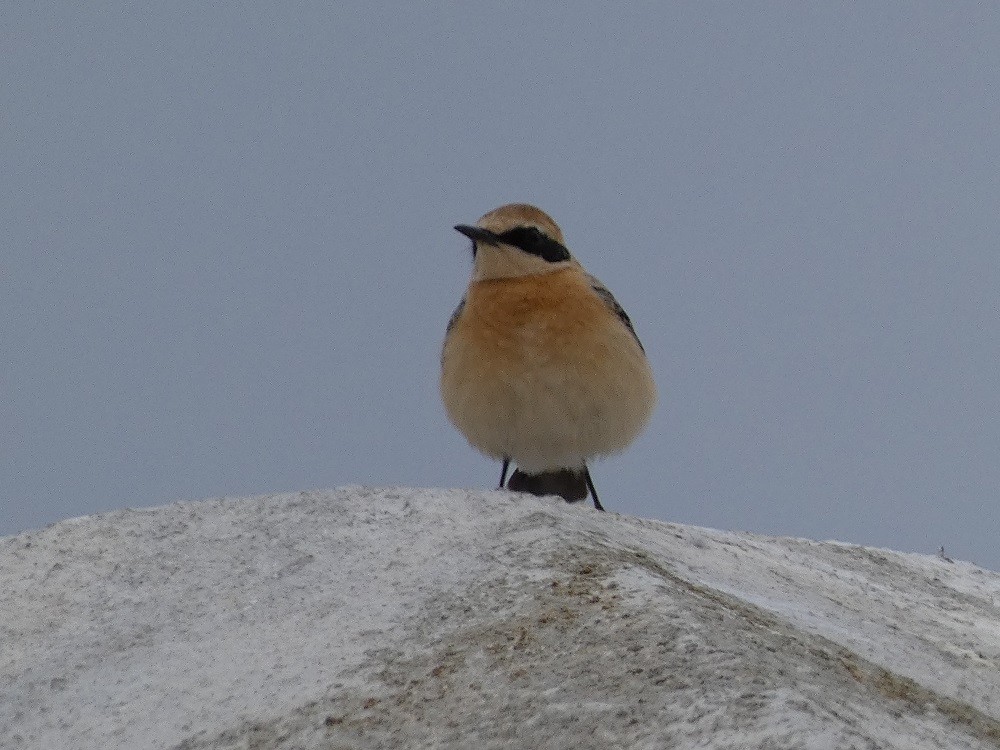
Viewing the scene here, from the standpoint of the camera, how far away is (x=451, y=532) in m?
4.61

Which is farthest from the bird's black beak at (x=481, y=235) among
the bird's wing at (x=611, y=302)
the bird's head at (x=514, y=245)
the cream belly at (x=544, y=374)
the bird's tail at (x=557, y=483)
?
the bird's tail at (x=557, y=483)

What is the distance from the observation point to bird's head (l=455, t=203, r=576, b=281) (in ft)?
26.6

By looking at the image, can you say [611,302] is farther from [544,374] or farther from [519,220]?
[544,374]

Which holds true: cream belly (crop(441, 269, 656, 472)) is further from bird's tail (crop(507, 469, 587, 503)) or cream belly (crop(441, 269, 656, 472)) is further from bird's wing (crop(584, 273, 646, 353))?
A: bird's tail (crop(507, 469, 587, 503))

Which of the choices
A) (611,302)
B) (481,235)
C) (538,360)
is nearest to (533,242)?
(481,235)

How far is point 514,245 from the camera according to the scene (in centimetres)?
816

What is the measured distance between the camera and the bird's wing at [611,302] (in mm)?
8195

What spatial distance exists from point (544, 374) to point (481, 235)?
3.76 ft

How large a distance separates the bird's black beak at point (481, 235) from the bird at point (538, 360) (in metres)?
0.01

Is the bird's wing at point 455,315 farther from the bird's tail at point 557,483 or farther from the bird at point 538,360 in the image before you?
the bird's tail at point 557,483

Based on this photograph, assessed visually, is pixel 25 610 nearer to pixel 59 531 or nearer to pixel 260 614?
pixel 59 531

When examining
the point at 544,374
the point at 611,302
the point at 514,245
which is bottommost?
the point at 544,374

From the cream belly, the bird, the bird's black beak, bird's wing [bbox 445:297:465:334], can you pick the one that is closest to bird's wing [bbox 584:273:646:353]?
the bird

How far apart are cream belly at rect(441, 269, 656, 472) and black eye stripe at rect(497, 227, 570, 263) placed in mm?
270
